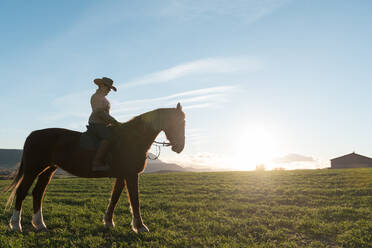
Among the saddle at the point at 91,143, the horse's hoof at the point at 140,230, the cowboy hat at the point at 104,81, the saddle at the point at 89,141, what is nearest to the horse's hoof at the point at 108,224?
the horse's hoof at the point at 140,230

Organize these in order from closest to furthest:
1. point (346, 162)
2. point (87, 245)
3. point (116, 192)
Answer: point (87, 245)
point (116, 192)
point (346, 162)

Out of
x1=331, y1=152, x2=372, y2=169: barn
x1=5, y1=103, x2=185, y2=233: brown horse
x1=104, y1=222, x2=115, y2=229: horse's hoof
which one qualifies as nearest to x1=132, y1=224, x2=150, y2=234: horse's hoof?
x1=5, y1=103, x2=185, y2=233: brown horse

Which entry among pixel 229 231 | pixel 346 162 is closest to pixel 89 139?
pixel 229 231

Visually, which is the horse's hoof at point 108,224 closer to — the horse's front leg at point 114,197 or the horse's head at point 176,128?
the horse's front leg at point 114,197

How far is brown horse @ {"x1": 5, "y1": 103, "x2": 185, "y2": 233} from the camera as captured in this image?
7.46 meters

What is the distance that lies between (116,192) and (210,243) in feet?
9.57

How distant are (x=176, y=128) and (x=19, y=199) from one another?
4.84 metres

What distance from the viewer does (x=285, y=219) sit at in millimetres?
9148

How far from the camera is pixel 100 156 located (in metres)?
7.32

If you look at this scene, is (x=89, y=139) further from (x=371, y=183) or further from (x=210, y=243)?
(x=371, y=183)

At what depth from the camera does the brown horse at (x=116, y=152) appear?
24.5 ft

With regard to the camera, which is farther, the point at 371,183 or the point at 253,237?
the point at 371,183

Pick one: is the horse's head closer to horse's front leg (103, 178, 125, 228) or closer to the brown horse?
the brown horse

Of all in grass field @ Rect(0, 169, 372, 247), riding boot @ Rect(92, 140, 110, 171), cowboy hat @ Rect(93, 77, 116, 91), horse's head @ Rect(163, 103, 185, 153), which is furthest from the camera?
cowboy hat @ Rect(93, 77, 116, 91)
